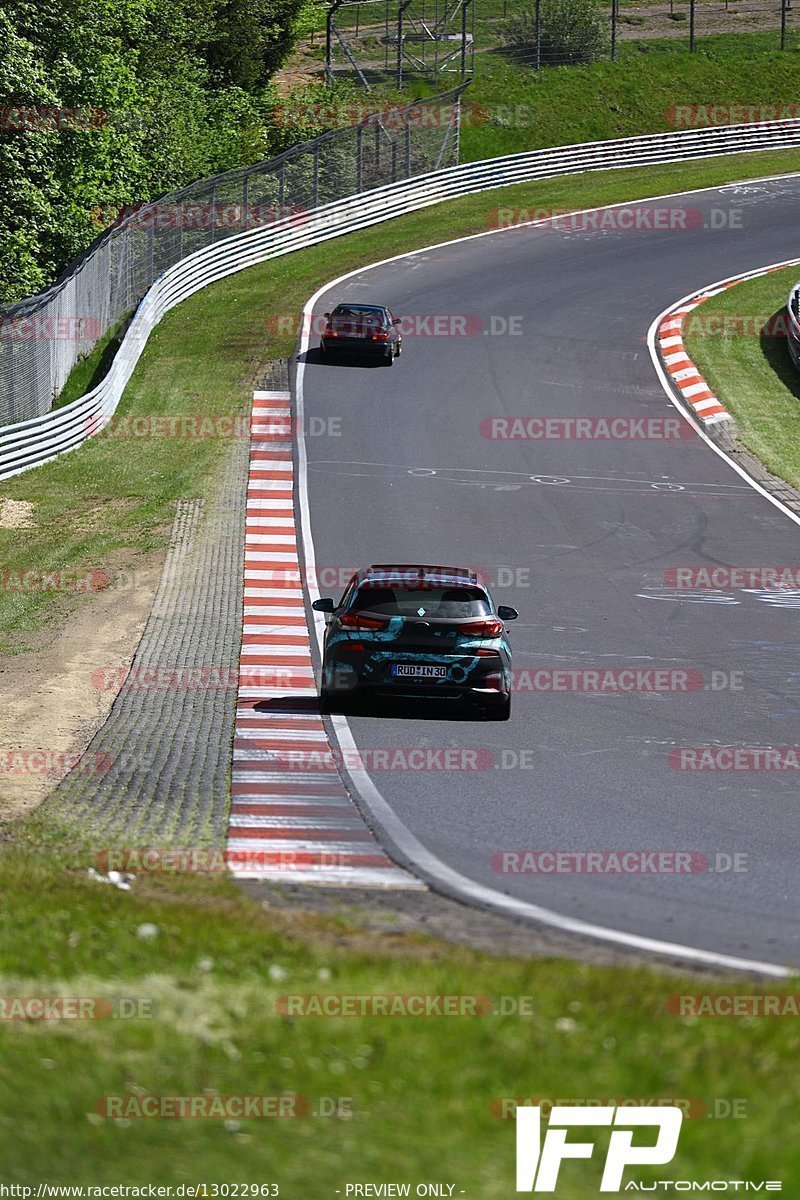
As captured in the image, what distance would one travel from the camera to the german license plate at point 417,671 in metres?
14.7

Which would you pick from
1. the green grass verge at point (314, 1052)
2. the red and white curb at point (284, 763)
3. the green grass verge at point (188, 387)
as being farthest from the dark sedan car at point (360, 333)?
the green grass verge at point (314, 1052)

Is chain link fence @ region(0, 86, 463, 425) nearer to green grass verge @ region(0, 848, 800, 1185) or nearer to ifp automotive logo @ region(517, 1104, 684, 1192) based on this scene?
green grass verge @ region(0, 848, 800, 1185)

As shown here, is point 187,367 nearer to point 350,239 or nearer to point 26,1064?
point 350,239

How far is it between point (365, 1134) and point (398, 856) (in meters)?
4.95

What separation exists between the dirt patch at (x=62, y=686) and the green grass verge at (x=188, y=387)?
0.51 meters

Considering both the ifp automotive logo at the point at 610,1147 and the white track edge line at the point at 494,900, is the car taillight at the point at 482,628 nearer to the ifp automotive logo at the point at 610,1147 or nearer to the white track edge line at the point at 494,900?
the white track edge line at the point at 494,900

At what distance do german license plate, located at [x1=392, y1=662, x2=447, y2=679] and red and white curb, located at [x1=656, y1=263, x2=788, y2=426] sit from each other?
773 inches

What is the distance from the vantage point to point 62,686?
1641 centimetres

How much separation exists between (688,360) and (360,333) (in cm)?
817

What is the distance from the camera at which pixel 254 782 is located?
12.4 m

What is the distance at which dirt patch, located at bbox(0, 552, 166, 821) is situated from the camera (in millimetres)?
12791

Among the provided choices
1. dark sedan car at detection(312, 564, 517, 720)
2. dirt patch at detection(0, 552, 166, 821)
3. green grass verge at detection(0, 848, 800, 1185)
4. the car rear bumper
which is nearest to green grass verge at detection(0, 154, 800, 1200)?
green grass verge at detection(0, 848, 800, 1185)

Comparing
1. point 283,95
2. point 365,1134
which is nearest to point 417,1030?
point 365,1134

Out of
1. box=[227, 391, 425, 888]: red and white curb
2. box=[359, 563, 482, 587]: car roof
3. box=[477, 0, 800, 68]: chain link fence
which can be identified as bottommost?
box=[227, 391, 425, 888]: red and white curb
